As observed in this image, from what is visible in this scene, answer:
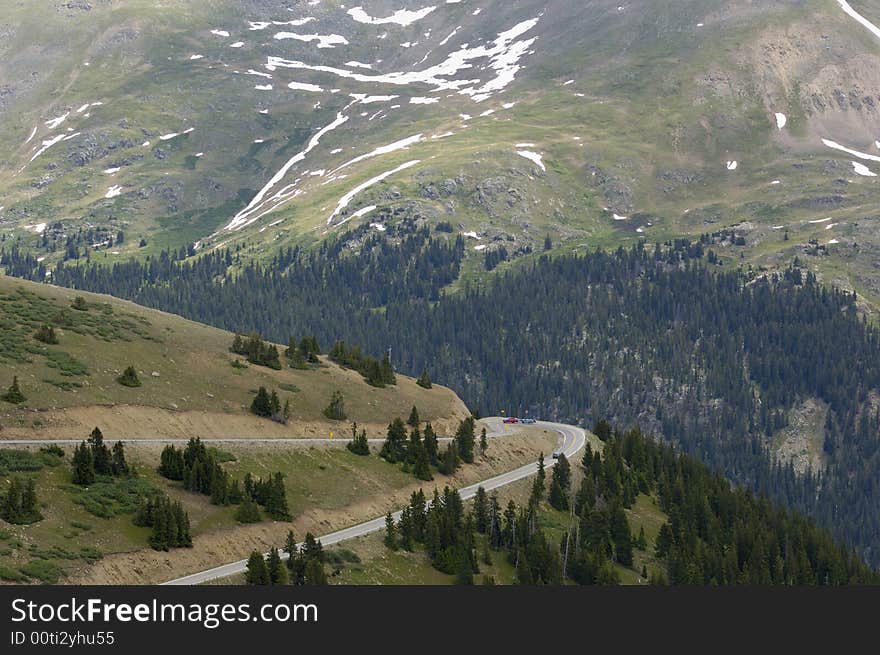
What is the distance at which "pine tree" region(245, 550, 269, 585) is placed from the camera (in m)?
71.2

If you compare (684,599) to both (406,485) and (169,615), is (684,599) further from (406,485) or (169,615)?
(406,485)

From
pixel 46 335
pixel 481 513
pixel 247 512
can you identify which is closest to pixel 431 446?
pixel 481 513

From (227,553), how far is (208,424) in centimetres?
2317

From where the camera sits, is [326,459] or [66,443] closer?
[66,443]

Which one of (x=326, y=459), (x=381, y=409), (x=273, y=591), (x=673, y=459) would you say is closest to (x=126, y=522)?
(x=273, y=591)

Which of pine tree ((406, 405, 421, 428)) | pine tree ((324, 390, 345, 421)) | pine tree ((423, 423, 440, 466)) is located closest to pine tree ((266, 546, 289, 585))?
pine tree ((423, 423, 440, 466))

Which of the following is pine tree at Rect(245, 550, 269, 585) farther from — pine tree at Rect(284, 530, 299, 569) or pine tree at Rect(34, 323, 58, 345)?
pine tree at Rect(34, 323, 58, 345)

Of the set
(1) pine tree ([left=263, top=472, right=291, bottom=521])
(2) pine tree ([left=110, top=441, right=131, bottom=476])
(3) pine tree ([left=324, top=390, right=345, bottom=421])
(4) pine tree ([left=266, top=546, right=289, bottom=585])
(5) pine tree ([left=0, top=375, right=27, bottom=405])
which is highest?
(5) pine tree ([left=0, top=375, right=27, bottom=405])

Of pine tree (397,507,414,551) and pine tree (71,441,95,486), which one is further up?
pine tree (71,441,95,486)

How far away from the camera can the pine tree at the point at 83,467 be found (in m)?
77.5

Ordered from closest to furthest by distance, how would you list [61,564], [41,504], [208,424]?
1. [61,564]
2. [41,504]
3. [208,424]

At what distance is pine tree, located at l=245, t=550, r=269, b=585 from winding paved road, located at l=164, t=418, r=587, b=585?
223 cm

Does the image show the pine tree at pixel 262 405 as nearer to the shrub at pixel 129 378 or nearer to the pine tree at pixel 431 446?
the shrub at pixel 129 378

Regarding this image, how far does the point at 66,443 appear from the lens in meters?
82.1
